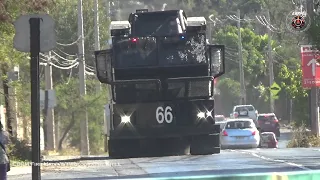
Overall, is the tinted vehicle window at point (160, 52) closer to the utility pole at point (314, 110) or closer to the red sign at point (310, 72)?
the red sign at point (310, 72)

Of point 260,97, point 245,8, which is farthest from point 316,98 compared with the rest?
point 260,97

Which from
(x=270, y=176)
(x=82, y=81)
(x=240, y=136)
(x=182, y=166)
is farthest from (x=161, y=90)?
(x=82, y=81)

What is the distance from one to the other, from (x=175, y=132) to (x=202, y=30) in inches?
108

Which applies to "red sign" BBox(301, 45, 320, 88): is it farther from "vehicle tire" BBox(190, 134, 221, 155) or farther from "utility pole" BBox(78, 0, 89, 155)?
"vehicle tire" BBox(190, 134, 221, 155)

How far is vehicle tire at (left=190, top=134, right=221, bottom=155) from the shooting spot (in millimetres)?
18906

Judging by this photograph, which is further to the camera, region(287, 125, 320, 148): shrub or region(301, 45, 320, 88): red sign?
region(287, 125, 320, 148): shrub

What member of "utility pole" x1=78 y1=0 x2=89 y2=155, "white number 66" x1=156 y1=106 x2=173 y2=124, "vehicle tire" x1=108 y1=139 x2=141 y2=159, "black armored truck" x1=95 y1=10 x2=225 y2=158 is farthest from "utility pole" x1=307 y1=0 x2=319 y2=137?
"vehicle tire" x1=108 y1=139 x2=141 y2=159

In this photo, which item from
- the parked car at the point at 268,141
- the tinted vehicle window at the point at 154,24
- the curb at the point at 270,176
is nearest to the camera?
the curb at the point at 270,176

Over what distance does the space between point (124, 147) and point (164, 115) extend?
1.33 m

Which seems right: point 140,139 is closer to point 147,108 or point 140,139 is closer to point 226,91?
point 147,108

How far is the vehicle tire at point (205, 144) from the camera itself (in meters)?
18.9

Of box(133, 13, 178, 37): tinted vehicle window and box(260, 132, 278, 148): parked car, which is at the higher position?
box(133, 13, 178, 37): tinted vehicle window

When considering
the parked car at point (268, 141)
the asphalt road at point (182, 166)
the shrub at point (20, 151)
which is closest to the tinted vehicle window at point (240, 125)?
the parked car at point (268, 141)

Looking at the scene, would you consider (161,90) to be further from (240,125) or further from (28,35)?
(240,125)
